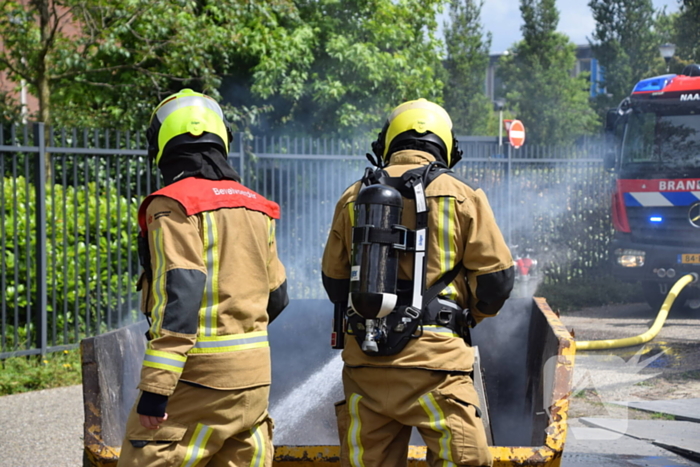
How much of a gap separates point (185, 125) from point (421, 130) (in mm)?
813

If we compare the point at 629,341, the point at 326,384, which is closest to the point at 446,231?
the point at 326,384

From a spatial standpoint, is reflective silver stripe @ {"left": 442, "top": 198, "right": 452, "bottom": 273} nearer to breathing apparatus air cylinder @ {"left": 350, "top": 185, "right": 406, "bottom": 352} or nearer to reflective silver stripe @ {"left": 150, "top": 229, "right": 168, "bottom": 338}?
breathing apparatus air cylinder @ {"left": 350, "top": 185, "right": 406, "bottom": 352}

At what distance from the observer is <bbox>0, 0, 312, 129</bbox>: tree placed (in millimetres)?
9484

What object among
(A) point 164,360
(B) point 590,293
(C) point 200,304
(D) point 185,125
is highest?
(D) point 185,125

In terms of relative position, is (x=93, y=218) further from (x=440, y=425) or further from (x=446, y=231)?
(x=440, y=425)

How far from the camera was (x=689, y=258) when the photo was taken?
938 cm

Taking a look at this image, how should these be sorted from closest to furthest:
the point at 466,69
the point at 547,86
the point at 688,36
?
the point at 688,36
the point at 547,86
the point at 466,69

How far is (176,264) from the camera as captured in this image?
7.60 ft

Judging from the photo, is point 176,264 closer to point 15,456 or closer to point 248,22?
point 15,456

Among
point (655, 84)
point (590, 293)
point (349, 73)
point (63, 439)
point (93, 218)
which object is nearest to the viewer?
point (63, 439)

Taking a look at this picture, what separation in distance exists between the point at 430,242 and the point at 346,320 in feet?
1.31

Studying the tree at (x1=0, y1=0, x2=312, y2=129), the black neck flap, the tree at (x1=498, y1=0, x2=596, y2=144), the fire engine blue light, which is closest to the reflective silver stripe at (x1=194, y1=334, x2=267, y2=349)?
the black neck flap

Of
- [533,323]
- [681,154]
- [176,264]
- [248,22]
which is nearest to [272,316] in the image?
[176,264]

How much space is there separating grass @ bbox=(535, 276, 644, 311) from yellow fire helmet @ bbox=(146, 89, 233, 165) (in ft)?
29.2
